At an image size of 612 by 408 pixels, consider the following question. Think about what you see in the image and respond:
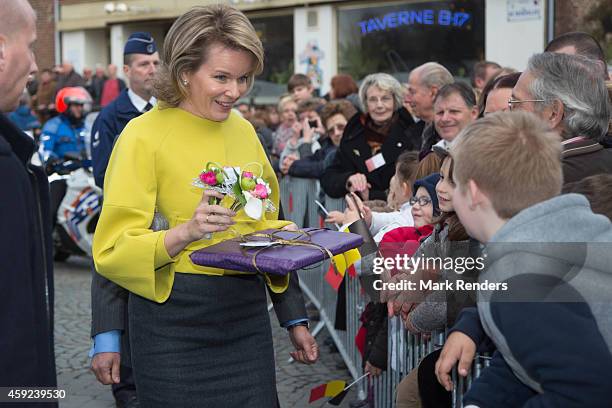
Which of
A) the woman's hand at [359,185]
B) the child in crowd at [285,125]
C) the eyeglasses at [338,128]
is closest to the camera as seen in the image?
the woman's hand at [359,185]

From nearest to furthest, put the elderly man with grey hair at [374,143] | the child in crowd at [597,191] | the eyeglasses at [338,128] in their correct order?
1. the child in crowd at [597,191]
2. the elderly man with grey hair at [374,143]
3. the eyeglasses at [338,128]

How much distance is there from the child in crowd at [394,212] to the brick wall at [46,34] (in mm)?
21174

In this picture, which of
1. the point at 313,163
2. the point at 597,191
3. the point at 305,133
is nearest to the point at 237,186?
the point at 597,191

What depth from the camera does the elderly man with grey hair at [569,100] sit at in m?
3.10

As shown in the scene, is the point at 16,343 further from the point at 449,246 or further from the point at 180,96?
the point at 449,246

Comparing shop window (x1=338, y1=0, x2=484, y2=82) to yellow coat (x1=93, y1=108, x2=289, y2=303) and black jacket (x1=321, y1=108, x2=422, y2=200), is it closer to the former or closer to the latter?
black jacket (x1=321, y1=108, x2=422, y2=200)

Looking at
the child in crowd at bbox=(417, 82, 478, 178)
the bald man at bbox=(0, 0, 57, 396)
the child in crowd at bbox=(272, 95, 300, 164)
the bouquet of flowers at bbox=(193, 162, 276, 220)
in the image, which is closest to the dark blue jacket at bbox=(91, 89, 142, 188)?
the child in crowd at bbox=(417, 82, 478, 178)

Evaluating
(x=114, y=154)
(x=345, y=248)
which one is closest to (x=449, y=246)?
(x=345, y=248)

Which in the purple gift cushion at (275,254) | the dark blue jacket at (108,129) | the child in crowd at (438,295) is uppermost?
the dark blue jacket at (108,129)

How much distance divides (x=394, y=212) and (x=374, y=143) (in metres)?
1.91

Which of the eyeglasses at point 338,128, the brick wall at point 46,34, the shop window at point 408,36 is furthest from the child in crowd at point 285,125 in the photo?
the brick wall at point 46,34

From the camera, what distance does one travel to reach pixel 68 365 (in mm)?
6328

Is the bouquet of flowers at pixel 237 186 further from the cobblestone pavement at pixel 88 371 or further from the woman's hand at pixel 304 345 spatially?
the cobblestone pavement at pixel 88 371

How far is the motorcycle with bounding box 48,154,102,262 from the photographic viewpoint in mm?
9352
